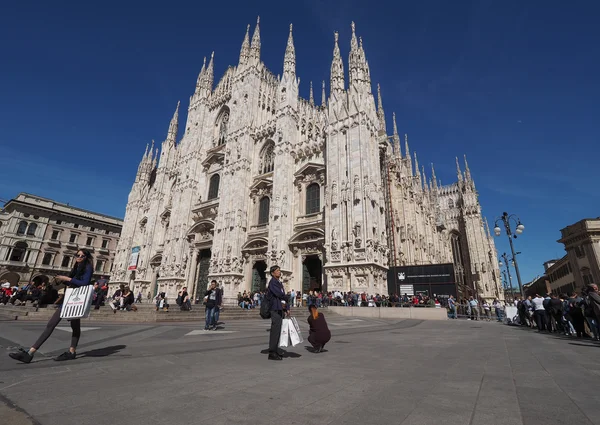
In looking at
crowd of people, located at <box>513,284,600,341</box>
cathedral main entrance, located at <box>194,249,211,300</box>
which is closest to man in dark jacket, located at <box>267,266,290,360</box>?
crowd of people, located at <box>513,284,600,341</box>

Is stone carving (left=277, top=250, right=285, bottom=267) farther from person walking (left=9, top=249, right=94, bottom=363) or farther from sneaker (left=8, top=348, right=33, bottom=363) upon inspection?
sneaker (left=8, top=348, right=33, bottom=363)

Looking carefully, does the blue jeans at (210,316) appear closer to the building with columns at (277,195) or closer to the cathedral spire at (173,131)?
the building with columns at (277,195)

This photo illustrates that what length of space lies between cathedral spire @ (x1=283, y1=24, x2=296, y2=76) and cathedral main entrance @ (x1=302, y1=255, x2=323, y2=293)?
19.1 metres

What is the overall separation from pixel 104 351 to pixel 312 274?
19.4 m

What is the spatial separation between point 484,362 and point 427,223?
37.9 meters

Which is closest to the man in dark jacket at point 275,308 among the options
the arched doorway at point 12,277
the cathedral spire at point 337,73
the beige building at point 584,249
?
the cathedral spire at point 337,73

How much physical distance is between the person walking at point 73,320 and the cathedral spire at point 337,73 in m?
24.8

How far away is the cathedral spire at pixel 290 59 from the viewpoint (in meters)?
29.5

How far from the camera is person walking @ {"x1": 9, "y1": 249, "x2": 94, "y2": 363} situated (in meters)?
3.81

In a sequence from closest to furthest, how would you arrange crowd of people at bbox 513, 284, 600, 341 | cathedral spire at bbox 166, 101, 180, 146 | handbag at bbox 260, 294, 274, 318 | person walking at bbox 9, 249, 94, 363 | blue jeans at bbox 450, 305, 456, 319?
1. person walking at bbox 9, 249, 94, 363
2. handbag at bbox 260, 294, 274, 318
3. crowd of people at bbox 513, 284, 600, 341
4. blue jeans at bbox 450, 305, 456, 319
5. cathedral spire at bbox 166, 101, 180, 146

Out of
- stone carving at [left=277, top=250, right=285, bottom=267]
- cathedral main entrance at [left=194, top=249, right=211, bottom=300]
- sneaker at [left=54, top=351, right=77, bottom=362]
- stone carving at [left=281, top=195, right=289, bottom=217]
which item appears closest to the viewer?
sneaker at [left=54, top=351, right=77, bottom=362]

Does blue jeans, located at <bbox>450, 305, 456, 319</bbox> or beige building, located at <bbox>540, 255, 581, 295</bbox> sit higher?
beige building, located at <bbox>540, 255, 581, 295</bbox>

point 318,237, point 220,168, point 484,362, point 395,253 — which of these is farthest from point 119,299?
point 395,253

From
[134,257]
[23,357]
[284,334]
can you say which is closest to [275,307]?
[284,334]
